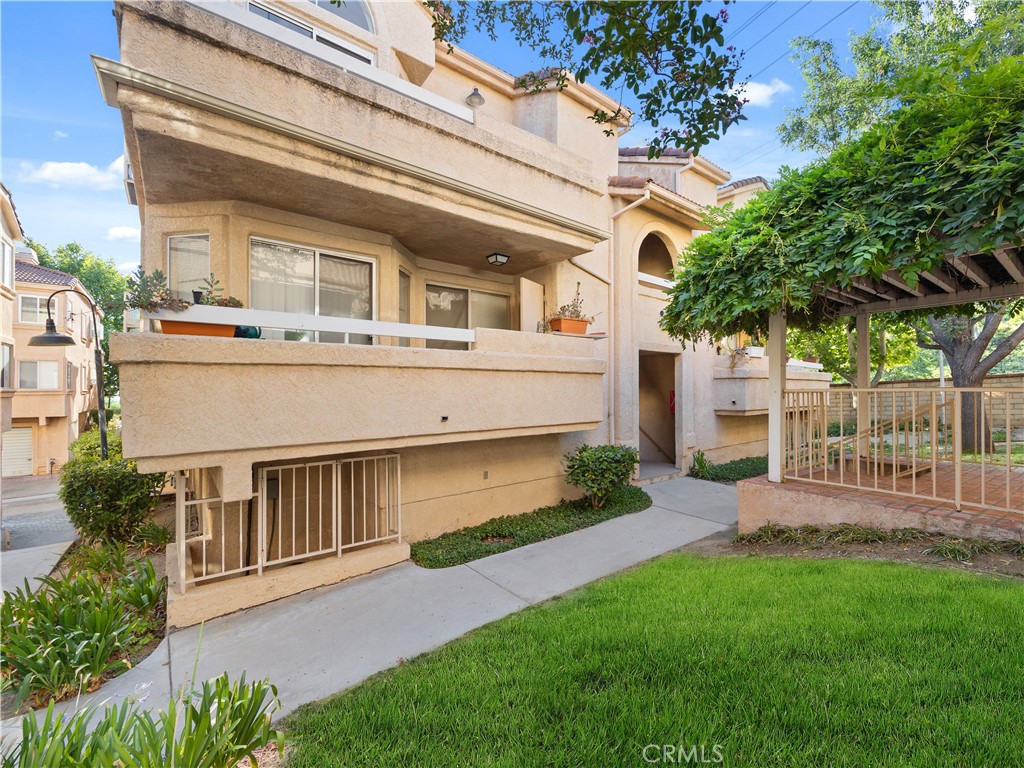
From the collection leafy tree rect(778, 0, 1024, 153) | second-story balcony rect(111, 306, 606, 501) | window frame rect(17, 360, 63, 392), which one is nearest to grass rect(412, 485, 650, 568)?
second-story balcony rect(111, 306, 606, 501)

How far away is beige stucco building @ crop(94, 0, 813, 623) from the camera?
4.73m

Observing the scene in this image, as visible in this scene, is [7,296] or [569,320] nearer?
[569,320]

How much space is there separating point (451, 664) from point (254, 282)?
5336mm

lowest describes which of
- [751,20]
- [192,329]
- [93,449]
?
[93,449]

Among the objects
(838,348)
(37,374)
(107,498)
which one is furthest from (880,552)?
(37,374)

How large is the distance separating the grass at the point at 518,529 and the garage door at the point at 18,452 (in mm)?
27886

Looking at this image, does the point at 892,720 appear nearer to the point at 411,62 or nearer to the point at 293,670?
the point at 293,670

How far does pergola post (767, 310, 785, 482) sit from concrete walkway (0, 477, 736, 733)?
1501mm

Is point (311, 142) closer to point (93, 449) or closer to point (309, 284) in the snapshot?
point (309, 284)

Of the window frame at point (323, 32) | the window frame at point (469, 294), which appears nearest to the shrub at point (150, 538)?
the window frame at point (469, 294)

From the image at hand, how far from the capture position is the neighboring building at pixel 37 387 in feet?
73.0

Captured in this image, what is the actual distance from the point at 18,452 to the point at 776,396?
108 ft

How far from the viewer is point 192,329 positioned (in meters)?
4.90

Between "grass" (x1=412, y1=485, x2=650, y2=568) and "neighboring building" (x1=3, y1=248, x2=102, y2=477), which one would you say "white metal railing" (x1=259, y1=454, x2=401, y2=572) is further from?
"neighboring building" (x1=3, y1=248, x2=102, y2=477)
